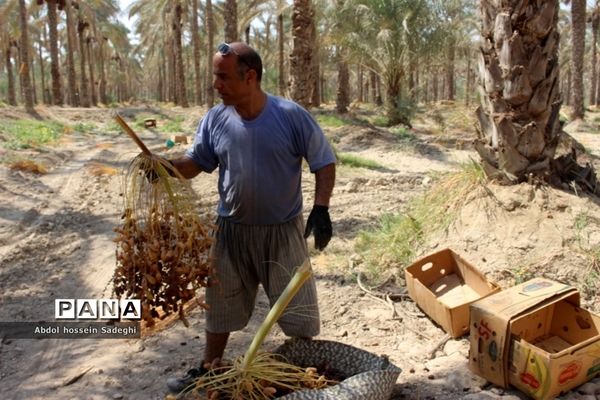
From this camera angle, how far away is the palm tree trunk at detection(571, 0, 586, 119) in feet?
55.3

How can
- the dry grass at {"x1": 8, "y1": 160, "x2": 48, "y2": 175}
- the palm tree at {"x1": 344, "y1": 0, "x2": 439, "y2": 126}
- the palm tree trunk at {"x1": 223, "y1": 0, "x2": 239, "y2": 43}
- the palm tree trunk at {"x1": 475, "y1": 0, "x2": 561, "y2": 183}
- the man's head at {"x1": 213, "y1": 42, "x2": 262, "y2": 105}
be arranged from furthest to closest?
the palm tree at {"x1": 344, "y1": 0, "x2": 439, "y2": 126}, the palm tree trunk at {"x1": 223, "y1": 0, "x2": 239, "y2": 43}, the dry grass at {"x1": 8, "y1": 160, "x2": 48, "y2": 175}, the palm tree trunk at {"x1": 475, "y1": 0, "x2": 561, "y2": 183}, the man's head at {"x1": 213, "y1": 42, "x2": 262, "y2": 105}

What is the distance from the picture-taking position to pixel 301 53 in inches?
440

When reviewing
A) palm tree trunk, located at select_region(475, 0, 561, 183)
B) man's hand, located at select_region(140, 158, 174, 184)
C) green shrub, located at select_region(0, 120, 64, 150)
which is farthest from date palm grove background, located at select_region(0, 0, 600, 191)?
green shrub, located at select_region(0, 120, 64, 150)

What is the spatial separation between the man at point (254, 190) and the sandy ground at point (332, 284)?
0.69 m

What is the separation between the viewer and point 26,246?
18.9 ft

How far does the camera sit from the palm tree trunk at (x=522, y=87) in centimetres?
459

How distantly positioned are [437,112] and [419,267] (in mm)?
14344

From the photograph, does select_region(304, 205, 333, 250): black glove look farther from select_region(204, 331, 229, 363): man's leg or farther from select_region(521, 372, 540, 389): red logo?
select_region(521, 372, 540, 389): red logo

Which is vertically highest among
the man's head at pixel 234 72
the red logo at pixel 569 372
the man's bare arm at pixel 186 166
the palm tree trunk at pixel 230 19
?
the palm tree trunk at pixel 230 19

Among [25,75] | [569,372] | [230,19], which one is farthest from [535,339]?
[25,75]

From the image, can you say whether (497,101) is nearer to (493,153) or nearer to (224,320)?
(493,153)

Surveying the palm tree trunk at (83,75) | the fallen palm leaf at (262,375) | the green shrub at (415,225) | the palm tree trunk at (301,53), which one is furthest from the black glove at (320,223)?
the palm tree trunk at (83,75)

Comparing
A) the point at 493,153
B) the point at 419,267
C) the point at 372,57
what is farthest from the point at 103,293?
the point at 372,57

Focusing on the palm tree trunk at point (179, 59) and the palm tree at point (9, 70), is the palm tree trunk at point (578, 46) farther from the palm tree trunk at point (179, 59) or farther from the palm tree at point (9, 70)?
the palm tree at point (9, 70)
